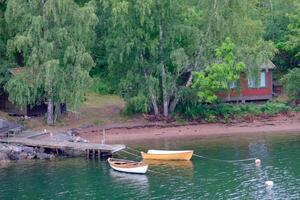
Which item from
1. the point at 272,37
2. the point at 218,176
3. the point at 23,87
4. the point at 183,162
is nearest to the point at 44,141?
the point at 23,87

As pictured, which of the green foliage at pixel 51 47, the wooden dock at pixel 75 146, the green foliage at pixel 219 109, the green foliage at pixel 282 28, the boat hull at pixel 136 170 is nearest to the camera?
the boat hull at pixel 136 170

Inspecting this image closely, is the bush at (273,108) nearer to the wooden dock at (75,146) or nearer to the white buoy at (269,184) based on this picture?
the wooden dock at (75,146)

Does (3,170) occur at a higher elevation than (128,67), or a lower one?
lower

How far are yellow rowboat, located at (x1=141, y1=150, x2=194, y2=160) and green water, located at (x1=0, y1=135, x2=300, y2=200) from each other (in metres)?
0.73

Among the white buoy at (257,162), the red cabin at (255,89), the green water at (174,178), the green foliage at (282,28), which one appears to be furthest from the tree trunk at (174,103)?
the white buoy at (257,162)

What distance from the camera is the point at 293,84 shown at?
6962 centimetres

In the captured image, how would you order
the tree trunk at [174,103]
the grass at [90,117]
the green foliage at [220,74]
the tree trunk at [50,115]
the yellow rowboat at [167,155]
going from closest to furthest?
the yellow rowboat at [167,155], the tree trunk at [50,115], the green foliage at [220,74], the grass at [90,117], the tree trunk at [174,103]

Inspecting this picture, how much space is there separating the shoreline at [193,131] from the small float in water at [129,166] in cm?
1114

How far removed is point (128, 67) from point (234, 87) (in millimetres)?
11092

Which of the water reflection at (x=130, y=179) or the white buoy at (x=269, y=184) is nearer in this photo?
the white buoy at (x=269, y=184)

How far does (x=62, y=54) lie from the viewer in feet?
208

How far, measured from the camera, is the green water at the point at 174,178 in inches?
1714

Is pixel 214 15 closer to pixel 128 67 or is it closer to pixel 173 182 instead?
pixel 128 67

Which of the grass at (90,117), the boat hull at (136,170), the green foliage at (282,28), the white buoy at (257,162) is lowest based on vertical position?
the boat hull at (136,170)
